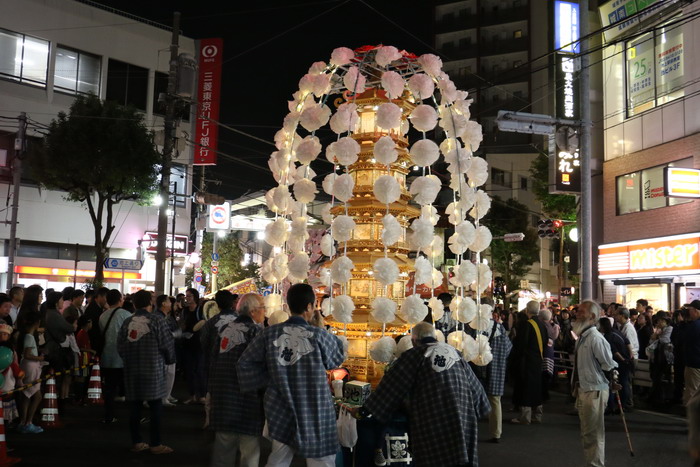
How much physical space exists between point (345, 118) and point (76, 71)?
25776mm

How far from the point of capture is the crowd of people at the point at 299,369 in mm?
5262

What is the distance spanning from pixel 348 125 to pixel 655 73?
17.4m

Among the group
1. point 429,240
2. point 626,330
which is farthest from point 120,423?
point 626,330

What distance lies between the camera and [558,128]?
18.6 metres

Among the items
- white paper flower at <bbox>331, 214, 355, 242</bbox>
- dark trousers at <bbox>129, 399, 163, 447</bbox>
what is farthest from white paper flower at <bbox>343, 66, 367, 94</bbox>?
dark trousers at <bbox>129, 399, 163, 447</bbox>

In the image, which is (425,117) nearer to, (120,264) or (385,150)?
(385,150)

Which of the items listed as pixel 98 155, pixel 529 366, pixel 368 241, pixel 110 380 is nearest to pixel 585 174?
pixel 529 366

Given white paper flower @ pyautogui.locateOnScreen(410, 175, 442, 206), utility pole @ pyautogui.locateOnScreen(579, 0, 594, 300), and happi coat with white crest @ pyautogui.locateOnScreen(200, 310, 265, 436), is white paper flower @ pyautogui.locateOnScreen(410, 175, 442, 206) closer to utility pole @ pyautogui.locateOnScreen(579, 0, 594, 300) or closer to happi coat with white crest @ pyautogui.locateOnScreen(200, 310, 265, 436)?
happi coat with white crest @ pyautogui.locateOnScreen(200, 310, 265, 436)

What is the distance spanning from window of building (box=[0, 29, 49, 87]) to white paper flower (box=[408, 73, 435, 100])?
25.0 meters

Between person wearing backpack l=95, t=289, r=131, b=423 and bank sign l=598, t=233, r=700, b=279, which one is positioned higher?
bank sign l=598, t=233, r=700, b=279

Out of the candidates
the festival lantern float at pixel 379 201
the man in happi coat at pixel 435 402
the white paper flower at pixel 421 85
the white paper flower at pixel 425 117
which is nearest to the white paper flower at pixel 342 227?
the festival lantern float at pixel 379 201

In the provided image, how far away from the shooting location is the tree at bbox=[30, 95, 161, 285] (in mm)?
23297

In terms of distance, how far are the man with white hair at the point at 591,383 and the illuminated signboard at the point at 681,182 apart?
41.0ft

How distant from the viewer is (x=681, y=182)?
18828mm
